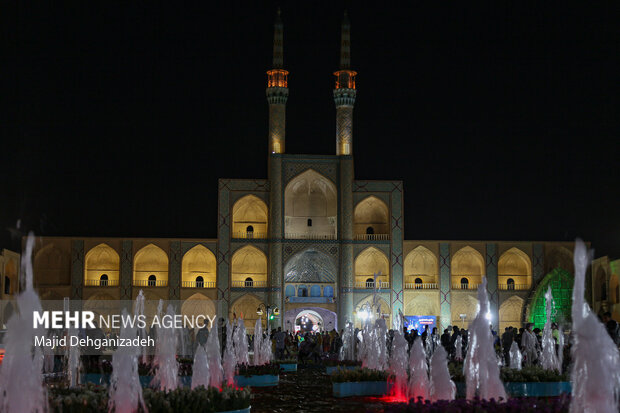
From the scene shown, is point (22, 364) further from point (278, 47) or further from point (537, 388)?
point (278, 47)

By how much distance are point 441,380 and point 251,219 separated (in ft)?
96.2

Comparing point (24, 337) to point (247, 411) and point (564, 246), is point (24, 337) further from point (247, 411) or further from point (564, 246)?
point (564, 246)

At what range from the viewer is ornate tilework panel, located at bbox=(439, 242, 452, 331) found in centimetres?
3622

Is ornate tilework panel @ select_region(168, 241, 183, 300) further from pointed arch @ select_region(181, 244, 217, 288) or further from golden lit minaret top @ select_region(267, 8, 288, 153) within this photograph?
golden lit minaret top @ select_region(267, 8, 288, 153)

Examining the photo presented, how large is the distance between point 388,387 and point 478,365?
10.4ft

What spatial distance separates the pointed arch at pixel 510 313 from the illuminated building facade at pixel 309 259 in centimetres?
5

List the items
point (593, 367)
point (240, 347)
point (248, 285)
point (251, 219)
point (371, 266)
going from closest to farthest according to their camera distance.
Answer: point (593, 367) < point (240, 347) < point (248, 285) < point (371, 266) < point (251, 219)

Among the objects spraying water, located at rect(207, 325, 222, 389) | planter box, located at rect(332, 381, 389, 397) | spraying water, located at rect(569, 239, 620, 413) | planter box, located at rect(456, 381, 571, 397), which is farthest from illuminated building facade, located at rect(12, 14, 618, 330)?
spraying water, located at rect(569, 239, 620, 413)

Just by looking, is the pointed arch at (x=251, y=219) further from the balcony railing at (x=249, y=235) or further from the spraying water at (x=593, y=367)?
the spraying water at (x=593, y=367)

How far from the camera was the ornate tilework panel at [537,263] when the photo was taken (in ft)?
120

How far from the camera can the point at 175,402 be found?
805 centimetres

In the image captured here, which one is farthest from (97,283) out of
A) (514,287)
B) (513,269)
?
(513,269)

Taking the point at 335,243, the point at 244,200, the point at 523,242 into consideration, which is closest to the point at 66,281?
the point at 244,200

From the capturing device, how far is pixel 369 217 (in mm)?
38781
